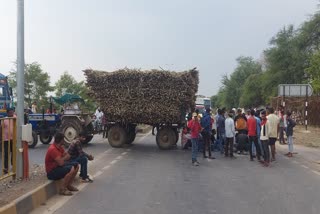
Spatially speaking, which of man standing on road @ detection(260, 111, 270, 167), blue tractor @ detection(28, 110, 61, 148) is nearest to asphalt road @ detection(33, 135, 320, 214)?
man standing on road @ detection(260, 111, 270, 167)

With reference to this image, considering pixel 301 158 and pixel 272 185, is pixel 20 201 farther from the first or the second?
pixel 301 158

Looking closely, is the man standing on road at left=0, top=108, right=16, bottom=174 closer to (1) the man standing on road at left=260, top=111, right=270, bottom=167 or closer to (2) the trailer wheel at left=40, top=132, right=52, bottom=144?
(1) the man standing on road at left=260, top=111, right=270, bottom=167

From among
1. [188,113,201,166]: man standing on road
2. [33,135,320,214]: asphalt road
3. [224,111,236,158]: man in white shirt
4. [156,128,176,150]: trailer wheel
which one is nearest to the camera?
[33,135,320,214]: asphalt road

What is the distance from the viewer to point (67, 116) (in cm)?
2050

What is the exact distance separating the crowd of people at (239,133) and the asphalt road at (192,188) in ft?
2.13

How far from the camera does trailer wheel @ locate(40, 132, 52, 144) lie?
2138 cm

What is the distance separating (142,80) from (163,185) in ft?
28.2

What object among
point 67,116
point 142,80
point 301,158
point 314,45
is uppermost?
point 314,45

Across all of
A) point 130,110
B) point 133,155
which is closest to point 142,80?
point 130,110

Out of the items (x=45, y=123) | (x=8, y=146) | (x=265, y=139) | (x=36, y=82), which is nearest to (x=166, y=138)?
(x=265, y=139)

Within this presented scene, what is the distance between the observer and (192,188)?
10.6 meters

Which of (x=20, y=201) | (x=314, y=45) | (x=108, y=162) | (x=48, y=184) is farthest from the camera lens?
(x=314, y=45)

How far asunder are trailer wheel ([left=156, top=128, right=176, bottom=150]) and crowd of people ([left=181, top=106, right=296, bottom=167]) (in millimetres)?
611

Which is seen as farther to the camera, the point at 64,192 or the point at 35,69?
the point at 35,69
